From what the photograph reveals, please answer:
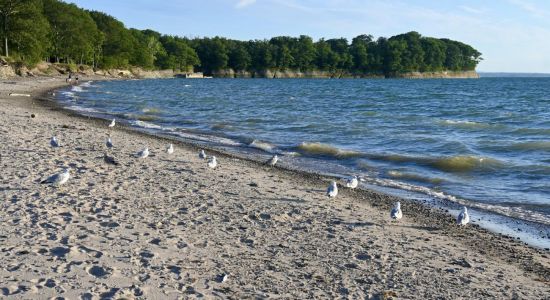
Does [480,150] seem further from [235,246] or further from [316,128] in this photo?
[235,246]

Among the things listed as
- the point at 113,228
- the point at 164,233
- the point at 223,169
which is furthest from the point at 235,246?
the point at 223,169

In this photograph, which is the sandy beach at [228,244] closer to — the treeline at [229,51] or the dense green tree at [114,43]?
the treeline at [229,51]

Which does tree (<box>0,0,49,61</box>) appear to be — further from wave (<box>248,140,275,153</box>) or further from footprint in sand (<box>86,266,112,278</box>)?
footprint in sand (<box>86,266,112,278</box>)

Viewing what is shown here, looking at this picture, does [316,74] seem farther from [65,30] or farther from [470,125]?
[470,125]

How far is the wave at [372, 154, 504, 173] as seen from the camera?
14.8 meters

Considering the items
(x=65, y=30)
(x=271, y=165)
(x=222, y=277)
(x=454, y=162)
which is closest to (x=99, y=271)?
(x=222, y=277)

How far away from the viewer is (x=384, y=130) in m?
23.4

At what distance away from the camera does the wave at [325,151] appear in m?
16.8

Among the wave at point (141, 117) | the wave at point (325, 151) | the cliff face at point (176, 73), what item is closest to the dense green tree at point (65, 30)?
the cliff face at point (176, 73)

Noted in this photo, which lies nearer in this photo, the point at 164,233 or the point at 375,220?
the point at 164,233

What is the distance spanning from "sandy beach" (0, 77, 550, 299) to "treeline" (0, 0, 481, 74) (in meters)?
77.0

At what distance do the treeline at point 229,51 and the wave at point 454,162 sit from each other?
7403cm

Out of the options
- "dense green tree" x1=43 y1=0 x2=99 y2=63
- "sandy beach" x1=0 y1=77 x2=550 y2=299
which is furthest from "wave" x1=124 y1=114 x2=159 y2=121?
"dense green tree" x1=43 y1=0 x2=99 y2=63

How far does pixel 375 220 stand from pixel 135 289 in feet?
15.6
